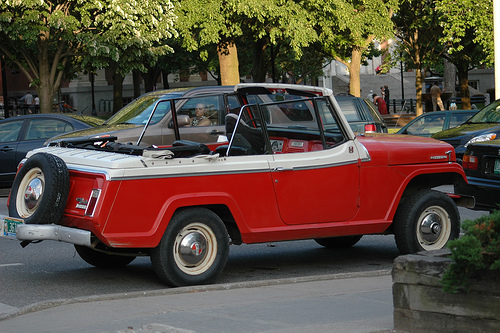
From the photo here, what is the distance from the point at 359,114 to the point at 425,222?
9.57 meters

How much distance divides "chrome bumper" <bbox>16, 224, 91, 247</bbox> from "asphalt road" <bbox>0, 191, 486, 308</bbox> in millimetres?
606

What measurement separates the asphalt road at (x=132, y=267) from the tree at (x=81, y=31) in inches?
597

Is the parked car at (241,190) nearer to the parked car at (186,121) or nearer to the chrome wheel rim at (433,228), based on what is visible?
the chrome wheel rim at (433,228)

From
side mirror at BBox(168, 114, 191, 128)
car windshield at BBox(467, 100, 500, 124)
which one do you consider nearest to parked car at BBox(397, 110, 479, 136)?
car windshield at BBox(467, 100, 500, 124)

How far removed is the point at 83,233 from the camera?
7.05m

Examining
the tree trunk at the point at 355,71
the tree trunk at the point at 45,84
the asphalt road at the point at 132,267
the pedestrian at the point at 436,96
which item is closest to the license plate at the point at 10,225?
the asphalt road at the point at 132,267

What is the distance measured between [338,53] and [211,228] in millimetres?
28747

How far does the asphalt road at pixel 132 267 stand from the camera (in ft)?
25.6

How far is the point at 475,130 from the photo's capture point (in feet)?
56.9

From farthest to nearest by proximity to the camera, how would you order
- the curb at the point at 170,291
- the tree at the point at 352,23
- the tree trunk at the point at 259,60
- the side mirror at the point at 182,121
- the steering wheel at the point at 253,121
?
1. the tree trunk at the point at 259,60
2. the tree at the point at 352,23
3. the side mirror at the point at 182,121
4. the steering wheel at the point at 253,121
5. the curb at the point at 170,291

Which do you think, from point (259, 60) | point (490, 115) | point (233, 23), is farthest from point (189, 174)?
point (259, 60)

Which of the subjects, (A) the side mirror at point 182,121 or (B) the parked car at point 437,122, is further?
(B) the parked car at point 437,122

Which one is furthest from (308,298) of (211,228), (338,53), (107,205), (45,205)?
(338,53)

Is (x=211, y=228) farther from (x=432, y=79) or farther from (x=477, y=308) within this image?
(x=432, y=79)
